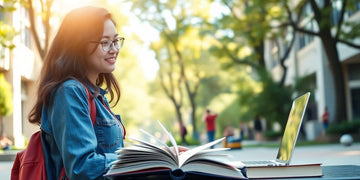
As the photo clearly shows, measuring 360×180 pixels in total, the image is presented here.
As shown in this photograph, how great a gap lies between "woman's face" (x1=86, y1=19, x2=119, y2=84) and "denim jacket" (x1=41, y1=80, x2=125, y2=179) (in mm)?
145

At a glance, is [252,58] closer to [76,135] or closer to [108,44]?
[108,44]

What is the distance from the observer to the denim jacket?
1822 mm

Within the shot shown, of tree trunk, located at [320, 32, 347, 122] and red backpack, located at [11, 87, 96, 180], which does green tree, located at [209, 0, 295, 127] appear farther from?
red backpack, located at [11, 87, 96, 180]

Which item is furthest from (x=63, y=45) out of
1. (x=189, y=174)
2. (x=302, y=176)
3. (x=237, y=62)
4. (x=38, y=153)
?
(x=237, y=62)

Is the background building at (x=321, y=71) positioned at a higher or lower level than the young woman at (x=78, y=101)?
higher

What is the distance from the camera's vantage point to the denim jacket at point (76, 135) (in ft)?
5.98

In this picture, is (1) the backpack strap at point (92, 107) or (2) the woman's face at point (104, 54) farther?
(2) the woman's face at point (104, 54)

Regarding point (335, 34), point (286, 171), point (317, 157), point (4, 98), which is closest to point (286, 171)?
point (286, 171)

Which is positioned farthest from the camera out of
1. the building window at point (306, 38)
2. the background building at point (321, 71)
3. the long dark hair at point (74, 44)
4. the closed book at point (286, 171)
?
the building window at point (306, 38)

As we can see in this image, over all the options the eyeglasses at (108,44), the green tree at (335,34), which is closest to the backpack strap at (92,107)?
the eyeglasses at (108,44)

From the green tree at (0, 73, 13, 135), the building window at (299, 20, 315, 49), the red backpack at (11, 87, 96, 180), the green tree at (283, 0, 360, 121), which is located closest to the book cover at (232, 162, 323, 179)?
the red backpack at (11, 87, 96, 180)

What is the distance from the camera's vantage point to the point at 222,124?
5178 centimetres

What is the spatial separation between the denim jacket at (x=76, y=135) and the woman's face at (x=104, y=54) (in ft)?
0.48

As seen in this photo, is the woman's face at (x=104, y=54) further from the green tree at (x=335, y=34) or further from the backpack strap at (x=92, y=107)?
the green tree at (x=335, y=34)
